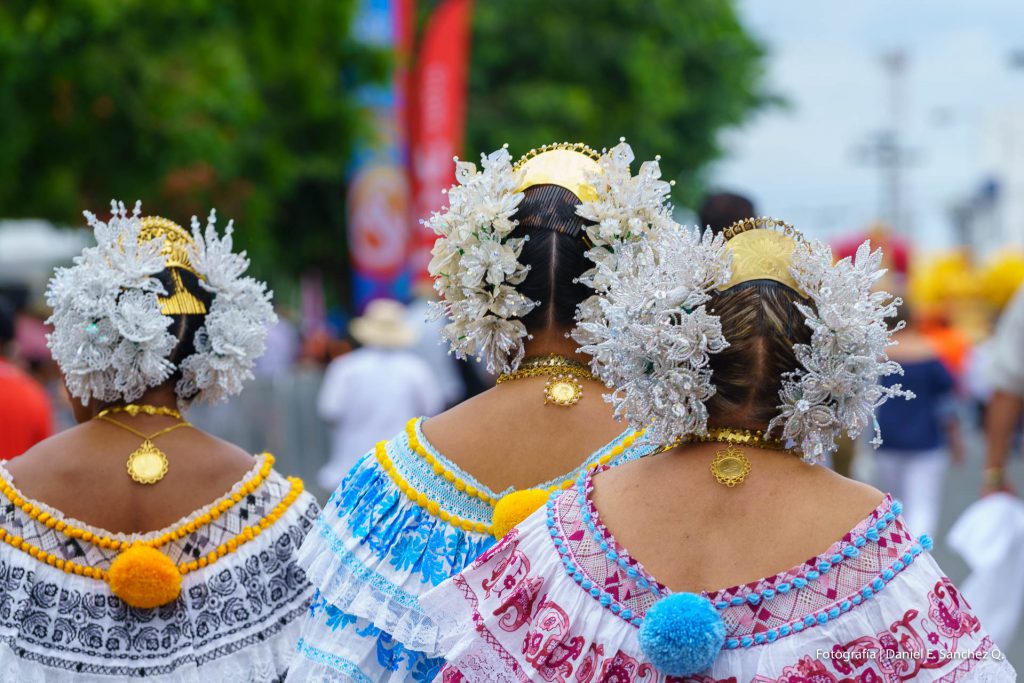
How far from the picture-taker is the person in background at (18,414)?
19.2 feet

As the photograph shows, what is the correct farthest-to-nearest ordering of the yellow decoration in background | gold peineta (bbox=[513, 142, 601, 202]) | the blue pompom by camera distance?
the yellow decoration in background → gold peineta (bbox=[513, 142, 601, 202]) → the blue pompom

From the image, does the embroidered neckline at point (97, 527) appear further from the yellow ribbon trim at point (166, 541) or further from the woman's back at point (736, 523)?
the woman's back at point (736, 523)

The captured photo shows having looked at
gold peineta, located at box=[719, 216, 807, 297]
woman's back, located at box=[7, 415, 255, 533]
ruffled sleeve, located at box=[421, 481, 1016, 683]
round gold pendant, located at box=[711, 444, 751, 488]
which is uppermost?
gold peineta, located at box=[719, 216, 807, 297]

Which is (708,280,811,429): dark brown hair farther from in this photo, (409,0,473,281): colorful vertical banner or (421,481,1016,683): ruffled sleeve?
(409,0,473,281): colorful vertical banner

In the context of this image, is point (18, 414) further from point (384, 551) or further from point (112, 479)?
point (384, 551)

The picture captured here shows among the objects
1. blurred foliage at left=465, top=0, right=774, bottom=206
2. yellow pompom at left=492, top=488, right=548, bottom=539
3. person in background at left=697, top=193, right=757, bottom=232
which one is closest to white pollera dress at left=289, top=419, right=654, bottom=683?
yellow pompom at left=492, top=488, right=548, bottom=539

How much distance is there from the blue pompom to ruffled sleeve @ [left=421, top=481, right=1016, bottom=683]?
5cm

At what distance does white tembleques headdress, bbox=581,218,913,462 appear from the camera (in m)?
2.67

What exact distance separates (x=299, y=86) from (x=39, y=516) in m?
14.6

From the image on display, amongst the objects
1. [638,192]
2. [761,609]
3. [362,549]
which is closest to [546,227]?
[638,192]

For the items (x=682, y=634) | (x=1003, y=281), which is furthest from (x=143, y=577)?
(x=1003, y=281)

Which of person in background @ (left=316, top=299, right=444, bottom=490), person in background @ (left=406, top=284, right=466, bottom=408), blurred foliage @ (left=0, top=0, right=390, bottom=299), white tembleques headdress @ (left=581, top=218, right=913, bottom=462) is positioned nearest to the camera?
white tembleques headdress @ (left=581, top=218, right=913, bottom=462)

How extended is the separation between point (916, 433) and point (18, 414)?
208 inches

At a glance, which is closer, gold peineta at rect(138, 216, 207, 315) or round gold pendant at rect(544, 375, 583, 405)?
round gold pendant at rect(544, 375, 583, 405)
